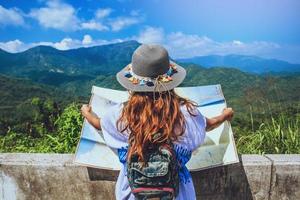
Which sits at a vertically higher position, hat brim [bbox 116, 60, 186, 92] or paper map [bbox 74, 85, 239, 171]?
hat brim [bbox 116, 60, 186, 92]

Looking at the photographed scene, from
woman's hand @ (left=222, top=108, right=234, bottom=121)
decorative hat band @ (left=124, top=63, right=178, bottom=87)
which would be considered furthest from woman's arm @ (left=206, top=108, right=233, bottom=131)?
decorative hat band @ (left=124, top=63, right=178, bottom=87)

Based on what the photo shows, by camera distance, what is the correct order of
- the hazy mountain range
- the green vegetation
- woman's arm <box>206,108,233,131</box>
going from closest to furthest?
woman's arm <box>206,108,233,131</box>
the green vegetation
the hazy mountain range

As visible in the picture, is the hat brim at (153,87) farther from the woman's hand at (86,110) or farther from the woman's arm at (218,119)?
the woman's hand at (86,110)

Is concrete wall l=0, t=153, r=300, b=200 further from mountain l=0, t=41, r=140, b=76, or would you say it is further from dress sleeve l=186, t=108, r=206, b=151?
mountain l=0, t=41, r=140, b=76

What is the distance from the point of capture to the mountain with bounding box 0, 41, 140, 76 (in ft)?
479

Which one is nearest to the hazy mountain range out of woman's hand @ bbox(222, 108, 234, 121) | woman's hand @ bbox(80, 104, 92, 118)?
woman's hand @ bbox(80, 104, 92, 118)

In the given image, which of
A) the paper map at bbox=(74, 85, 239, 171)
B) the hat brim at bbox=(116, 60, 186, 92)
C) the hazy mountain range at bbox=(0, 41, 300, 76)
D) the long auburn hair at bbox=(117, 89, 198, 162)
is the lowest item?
the hazy mountain range at bbox=(0, 41, 300, 76)

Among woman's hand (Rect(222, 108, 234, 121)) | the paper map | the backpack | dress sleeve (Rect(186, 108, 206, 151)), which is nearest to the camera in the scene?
the backpack

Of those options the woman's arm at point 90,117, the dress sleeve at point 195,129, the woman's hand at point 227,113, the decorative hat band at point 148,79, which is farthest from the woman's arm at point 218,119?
the woman's arm at point 90,117

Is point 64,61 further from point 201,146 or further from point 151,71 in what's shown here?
point 151,71

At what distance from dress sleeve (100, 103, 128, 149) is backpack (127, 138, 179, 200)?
200 millimetres

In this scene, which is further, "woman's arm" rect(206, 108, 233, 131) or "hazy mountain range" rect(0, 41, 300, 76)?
"hazy mountain range" rect(0, 41, 300, 76)

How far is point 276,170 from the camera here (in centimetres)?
247

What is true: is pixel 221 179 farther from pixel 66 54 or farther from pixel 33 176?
pixel 66 54
